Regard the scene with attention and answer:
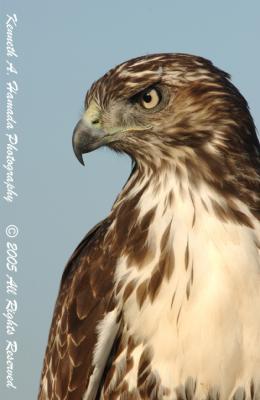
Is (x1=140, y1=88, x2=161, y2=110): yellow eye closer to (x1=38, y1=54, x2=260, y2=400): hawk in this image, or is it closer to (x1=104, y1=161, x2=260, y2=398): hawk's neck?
(x1=38, y1=54, x2=260, y2=400): hawk

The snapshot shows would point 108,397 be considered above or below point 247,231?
below

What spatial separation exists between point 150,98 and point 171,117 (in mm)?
228

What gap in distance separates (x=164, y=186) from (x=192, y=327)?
103 cm

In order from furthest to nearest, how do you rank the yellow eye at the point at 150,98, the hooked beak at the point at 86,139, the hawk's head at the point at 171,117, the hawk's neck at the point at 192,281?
the hooked beak at the point at 86,139 < the yellow eye at the point at 150,98 < the hawk's head at the point at 171,117 < the hawk's neck at the point at 192,281

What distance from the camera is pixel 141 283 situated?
210 inches

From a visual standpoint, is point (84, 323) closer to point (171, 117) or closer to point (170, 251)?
point (170, 251)

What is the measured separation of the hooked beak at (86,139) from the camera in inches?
231

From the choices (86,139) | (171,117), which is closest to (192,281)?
(171,117)

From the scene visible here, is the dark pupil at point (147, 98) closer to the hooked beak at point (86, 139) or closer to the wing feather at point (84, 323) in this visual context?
the hooked beak at point (86, 139)

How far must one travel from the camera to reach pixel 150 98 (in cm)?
579

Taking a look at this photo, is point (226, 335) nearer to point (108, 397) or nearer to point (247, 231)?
point (247, 231)

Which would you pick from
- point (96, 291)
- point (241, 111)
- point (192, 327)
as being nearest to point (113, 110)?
point (241, 111)

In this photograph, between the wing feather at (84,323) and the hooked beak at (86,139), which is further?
the hooked beak at (86,139)

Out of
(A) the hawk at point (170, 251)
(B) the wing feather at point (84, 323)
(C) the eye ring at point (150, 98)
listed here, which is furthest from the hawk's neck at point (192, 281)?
(C) the eye ring at point (150, 98)
